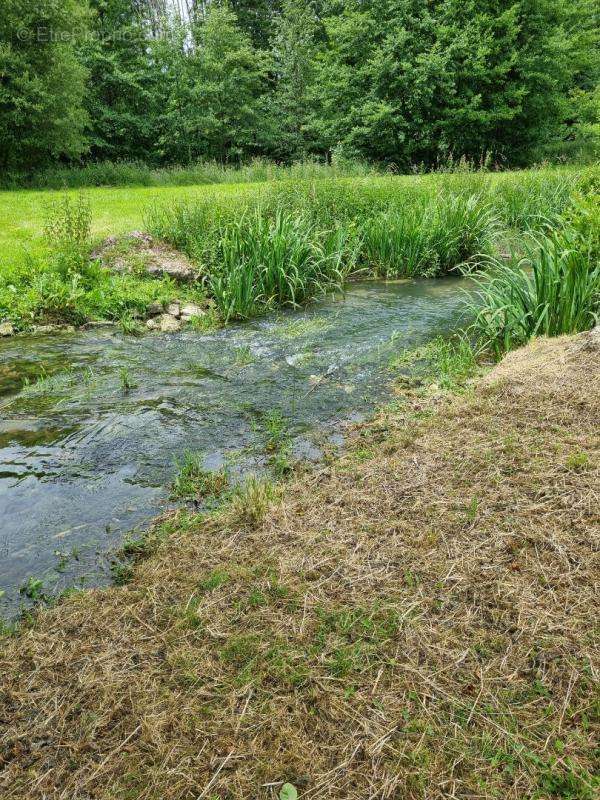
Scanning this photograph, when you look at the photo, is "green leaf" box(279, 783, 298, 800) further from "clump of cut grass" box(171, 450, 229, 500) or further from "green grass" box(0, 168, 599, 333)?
"green grass" box(0, 168, 599, 333)

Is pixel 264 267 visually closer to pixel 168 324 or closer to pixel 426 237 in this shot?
pixel 168 324

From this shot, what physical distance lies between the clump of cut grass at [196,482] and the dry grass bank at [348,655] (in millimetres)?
448

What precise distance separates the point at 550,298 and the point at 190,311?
452 cm

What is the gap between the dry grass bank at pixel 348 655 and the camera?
1.67m

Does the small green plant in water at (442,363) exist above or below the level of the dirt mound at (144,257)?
below

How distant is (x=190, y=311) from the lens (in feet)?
24.7

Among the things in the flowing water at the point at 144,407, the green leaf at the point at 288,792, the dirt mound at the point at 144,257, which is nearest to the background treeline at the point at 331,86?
the dirt mound at the point at 144,257

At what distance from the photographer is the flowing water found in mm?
3111

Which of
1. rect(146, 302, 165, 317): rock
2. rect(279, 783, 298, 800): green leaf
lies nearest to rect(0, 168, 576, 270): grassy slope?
rect(146, 302, 165, 317): rock

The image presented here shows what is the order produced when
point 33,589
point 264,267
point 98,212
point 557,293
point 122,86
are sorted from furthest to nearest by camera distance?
1. point 122,86
2. point 98,212
3. point 264,267
4. point 557,293
5. point 33,589

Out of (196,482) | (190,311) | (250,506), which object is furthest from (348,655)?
(190,311)

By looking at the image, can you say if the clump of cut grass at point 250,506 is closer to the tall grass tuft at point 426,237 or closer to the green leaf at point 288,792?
the green leaf at point 288,792

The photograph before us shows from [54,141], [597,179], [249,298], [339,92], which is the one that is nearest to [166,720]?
[249,298]

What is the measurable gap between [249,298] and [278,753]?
623 cm
